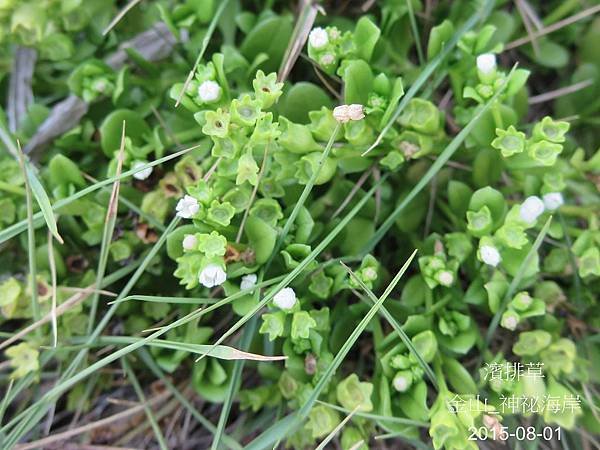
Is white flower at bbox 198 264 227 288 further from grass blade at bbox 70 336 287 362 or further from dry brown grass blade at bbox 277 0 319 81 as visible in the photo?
dry brown grass blade at bbox 277 0 319 81

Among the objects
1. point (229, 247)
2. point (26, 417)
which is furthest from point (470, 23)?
point (26, 417)

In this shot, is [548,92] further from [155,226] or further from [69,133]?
[69,133]

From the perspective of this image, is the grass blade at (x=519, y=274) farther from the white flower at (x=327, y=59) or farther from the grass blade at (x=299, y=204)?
the white flower at (x=327, y=59)

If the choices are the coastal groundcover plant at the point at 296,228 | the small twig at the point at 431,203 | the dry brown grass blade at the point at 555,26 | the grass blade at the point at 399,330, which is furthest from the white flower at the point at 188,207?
the dry brown grass blade at the point at 555,26

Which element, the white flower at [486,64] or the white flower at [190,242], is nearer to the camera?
the white flower at [190,242]

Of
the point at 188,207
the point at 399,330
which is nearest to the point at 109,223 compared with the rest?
the point at 188,207

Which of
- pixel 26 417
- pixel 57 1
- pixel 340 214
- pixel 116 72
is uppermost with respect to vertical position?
pixel 57 1
